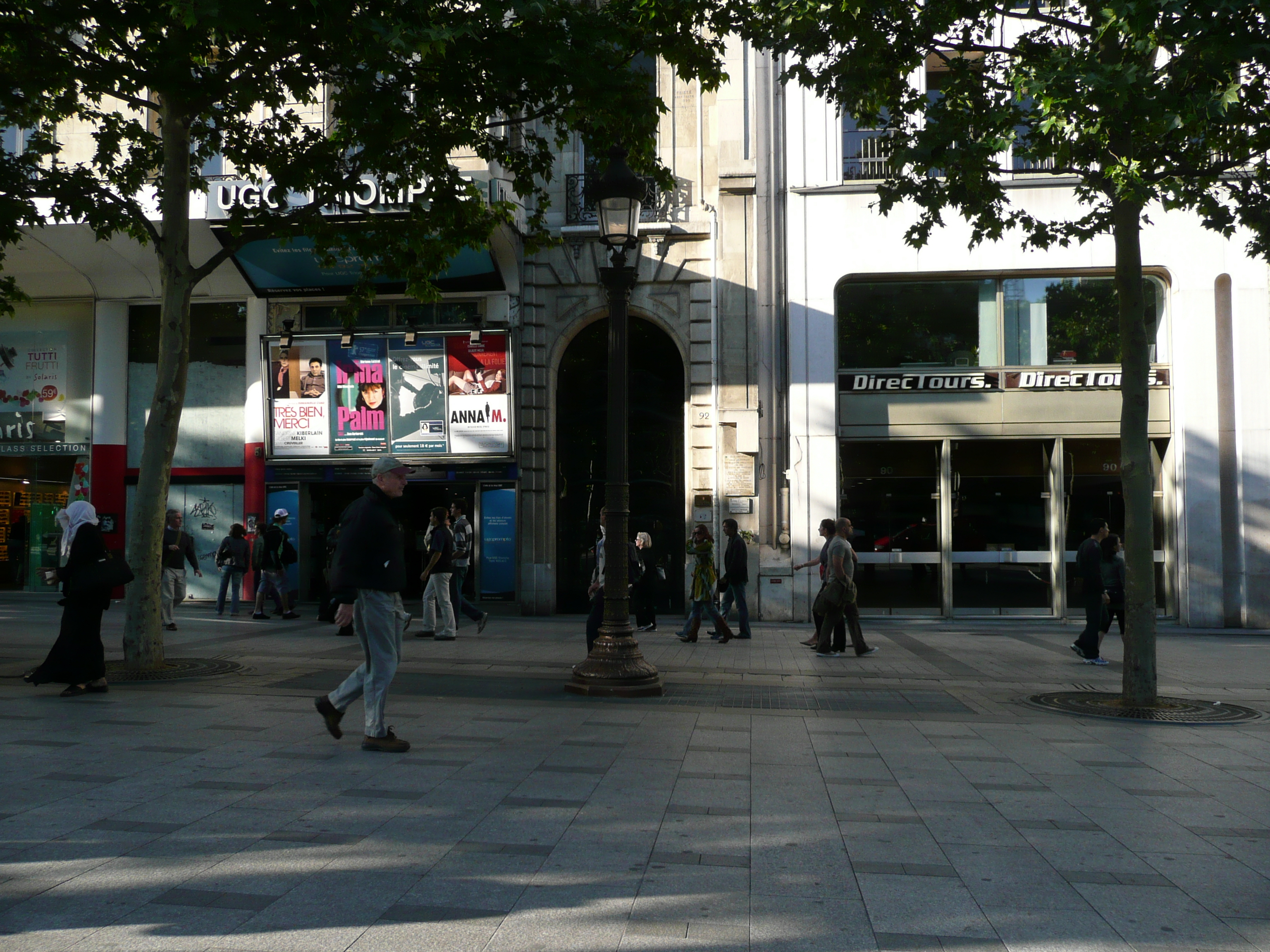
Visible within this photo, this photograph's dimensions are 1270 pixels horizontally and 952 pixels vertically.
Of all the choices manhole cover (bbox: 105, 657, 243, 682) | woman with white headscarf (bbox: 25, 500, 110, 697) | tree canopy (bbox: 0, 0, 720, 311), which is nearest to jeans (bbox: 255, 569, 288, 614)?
manhole cover (bbox: 105, 657, 243, 682)

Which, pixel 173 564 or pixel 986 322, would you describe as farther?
pixel 986 322

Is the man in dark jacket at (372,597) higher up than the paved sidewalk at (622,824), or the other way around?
the man in dark jacket at (372,597)

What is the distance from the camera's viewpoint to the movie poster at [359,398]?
19094mm

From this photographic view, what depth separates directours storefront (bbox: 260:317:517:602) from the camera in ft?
60.4

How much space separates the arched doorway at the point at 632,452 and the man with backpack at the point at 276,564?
4.57 meters

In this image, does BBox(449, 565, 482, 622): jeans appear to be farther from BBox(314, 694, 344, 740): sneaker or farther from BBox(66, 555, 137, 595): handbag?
BBox(314, 694, 344, 740): sneaker

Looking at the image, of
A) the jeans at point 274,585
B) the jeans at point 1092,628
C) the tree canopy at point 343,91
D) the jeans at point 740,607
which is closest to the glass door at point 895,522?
the jeans at point 740,607

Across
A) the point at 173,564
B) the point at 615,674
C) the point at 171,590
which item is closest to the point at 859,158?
the point at 615,674

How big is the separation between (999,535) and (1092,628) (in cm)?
531

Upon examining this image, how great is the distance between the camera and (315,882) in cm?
409

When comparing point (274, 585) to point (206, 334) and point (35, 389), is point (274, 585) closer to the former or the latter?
point (206, 334)

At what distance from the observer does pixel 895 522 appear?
1770 cm

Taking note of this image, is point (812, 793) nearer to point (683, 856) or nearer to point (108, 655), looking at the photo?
point (683, 856)

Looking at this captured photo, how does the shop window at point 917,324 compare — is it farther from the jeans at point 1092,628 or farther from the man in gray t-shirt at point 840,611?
the jeans at point 1092,628
